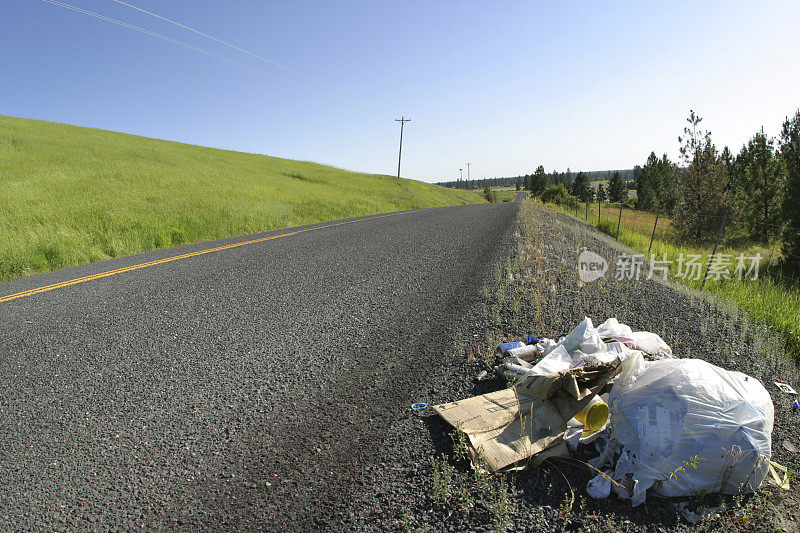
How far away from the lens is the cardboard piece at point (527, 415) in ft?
8.71

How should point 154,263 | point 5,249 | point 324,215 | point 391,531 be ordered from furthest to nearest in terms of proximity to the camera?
point 324,215 → point 5,249 → point 154,263 → point 391,531

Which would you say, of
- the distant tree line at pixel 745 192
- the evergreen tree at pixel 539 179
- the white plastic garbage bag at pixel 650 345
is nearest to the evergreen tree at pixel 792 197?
the distant tree line at pixel 745 192

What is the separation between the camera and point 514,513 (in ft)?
7.31

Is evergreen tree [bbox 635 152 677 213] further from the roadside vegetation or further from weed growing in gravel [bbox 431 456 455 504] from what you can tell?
weed growing in gravel [bbox 431 456 455 504]

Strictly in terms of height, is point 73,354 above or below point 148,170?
below

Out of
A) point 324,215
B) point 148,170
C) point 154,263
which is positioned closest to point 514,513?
point 154,263

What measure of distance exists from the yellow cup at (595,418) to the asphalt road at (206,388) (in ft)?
4.21

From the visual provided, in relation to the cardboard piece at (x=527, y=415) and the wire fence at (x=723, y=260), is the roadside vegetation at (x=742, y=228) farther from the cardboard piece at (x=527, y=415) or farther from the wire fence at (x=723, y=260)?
the cardboard piece at (x=527, y=415)

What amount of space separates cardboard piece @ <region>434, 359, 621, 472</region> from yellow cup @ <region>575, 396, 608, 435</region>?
62 millimetres

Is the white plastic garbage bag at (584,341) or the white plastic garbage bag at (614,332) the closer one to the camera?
the white plastic garbage bag at (584,341)

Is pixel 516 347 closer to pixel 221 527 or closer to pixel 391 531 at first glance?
pixel 391 531

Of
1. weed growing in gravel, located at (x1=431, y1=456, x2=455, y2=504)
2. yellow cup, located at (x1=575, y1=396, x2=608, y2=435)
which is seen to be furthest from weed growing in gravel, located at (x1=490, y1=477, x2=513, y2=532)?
yellow cup, located at (x1=575, y1=396, x2=608, y2=435)

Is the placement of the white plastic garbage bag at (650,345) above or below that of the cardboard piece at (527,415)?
above

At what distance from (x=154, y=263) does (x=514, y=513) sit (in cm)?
729
